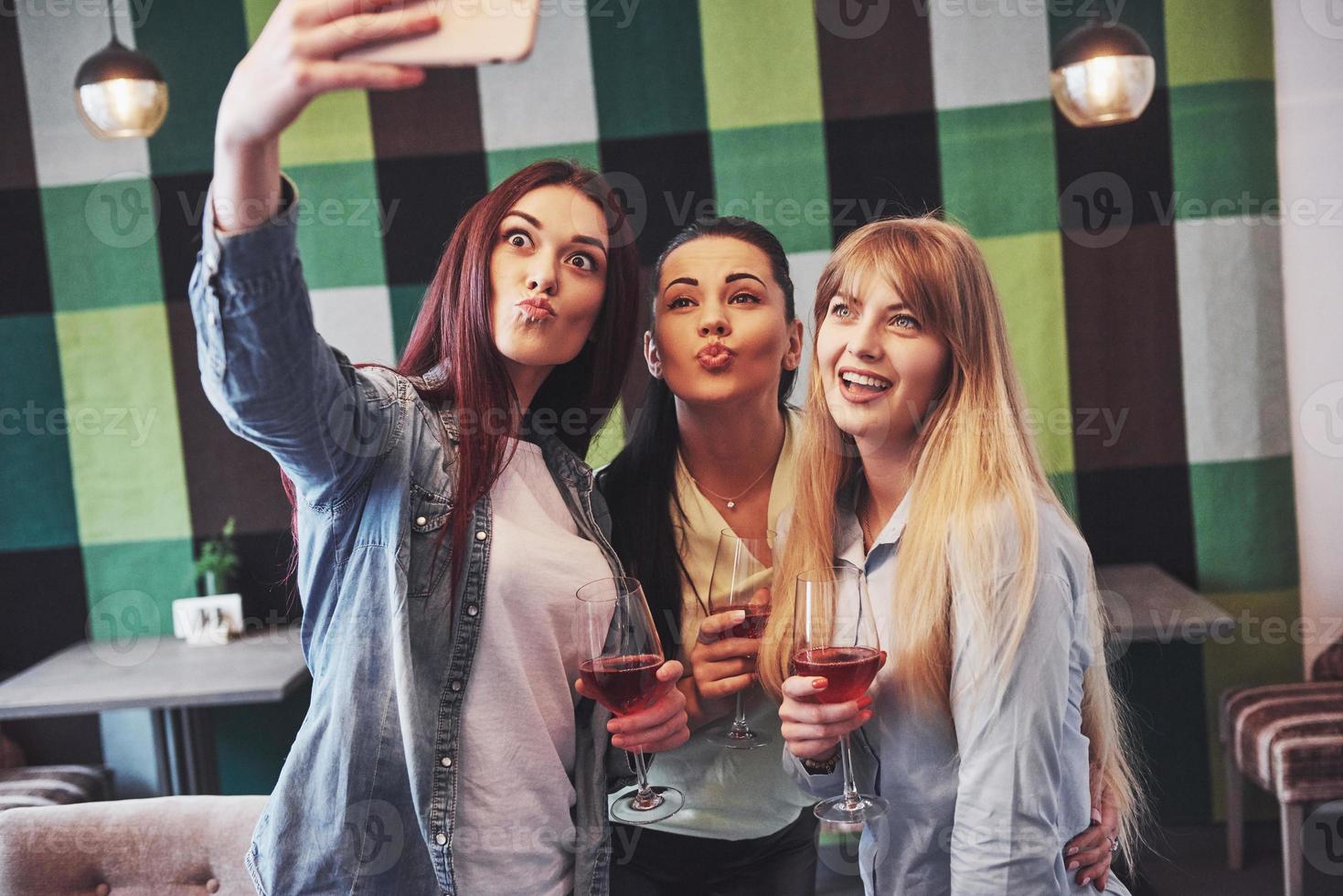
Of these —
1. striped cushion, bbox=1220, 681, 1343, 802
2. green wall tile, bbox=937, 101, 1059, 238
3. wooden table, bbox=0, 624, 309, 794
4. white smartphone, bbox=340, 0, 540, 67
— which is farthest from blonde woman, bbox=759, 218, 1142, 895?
green wall tile, bbox=937, 101, 1059, 238

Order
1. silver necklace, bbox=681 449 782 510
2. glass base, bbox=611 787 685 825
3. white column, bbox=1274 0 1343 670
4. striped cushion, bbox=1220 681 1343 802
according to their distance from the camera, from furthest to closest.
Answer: white column, bbox=1274 0 1343 670, striped cushion, bbox=1220 681 1343 802, silver necklace, bbox=681 449 782 510, glass base, bbox=611 787 685 825

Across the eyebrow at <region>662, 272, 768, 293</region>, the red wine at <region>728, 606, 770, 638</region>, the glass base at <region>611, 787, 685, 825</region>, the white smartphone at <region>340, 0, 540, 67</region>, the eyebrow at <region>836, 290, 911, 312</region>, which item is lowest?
the glass base at <region>611, 787, 685, 825</region>

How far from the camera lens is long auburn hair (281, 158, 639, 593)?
155cm

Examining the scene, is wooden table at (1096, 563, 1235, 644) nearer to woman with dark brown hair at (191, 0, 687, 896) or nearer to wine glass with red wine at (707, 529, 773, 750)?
wine glass with red wine at (707, 529, 773, 750)

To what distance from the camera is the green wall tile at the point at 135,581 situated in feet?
12.4

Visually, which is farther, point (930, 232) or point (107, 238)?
point (107, 238)

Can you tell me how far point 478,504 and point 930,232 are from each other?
74cm

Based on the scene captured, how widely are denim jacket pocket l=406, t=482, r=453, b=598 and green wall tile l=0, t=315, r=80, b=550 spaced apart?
285cm

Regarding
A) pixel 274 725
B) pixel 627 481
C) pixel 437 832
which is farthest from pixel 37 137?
pixel 437 832

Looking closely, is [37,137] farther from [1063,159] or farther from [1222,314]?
[1222,314]

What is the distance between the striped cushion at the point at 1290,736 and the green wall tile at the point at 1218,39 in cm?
187

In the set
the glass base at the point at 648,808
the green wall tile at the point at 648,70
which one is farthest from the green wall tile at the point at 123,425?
the glass base at the point at 648,808

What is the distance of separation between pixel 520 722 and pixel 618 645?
0.62 ft

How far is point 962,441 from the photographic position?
152 centimetres
